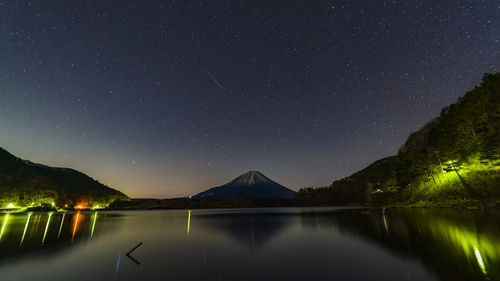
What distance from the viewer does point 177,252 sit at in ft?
47.5

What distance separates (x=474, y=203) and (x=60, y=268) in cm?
5399

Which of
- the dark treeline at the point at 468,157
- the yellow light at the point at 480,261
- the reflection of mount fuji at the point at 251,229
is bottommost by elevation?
the reflection of mount fuji at the point at 251,229

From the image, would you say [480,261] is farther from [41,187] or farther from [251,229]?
[41,187]

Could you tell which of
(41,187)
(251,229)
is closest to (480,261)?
(251,229)

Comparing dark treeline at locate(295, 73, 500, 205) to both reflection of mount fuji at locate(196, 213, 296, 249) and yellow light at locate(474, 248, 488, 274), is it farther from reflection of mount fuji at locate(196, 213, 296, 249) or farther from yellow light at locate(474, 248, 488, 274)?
yellow light at locate(474, 248, 488, 274)

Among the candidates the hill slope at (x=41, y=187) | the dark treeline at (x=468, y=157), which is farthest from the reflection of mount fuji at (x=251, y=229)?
the hill slope at (x=41, y=187)

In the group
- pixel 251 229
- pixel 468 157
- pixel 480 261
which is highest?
pixel 468 157

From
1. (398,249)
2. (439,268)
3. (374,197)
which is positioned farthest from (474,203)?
(374,197)

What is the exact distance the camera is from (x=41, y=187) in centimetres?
12362

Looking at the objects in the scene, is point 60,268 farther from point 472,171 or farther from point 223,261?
point 472,171

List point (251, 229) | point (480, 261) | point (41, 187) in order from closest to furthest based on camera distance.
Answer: point (480, 261) < point (251, 229) < point (41, 187)

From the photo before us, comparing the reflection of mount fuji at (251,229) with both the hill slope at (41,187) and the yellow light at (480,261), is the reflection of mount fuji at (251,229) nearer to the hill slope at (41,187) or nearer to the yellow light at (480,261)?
the yellow light at (480,261)

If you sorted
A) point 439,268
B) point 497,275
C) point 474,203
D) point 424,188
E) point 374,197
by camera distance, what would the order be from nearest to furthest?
1. point 497,275
2. point 439,268
3. point 474,203
4. point 424,188
5. point 374,197

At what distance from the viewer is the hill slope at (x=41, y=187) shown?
109 metres
